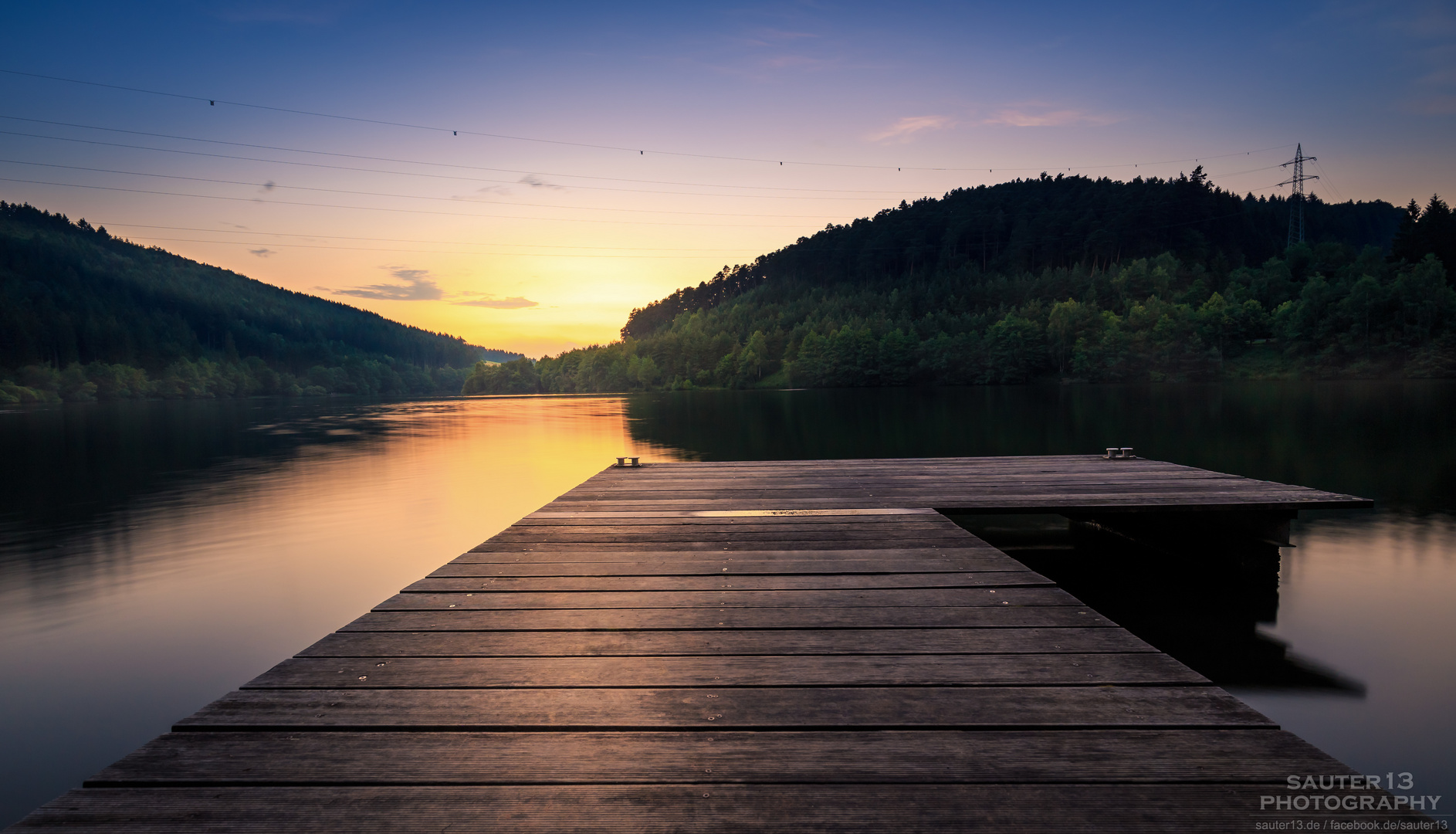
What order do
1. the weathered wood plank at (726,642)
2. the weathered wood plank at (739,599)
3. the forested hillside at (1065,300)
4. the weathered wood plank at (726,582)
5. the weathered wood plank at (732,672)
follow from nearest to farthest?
1. the weathered wood plank at (732,672)
2. the weathered wood plank at (726,642)
3. the weathered wood plank at (739,599)
4. the weathered wood plank at (726,582)
5. the forested hillside at (1065,300)

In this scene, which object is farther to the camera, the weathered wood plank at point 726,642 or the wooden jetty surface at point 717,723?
the weathered wood plank at point 726,642

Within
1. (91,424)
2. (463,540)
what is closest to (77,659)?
(463,540)

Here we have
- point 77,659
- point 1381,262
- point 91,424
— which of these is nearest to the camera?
point 77,659

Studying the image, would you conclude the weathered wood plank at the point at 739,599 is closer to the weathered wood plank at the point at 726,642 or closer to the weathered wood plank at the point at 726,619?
the weathered wood plank at the point at 726,619

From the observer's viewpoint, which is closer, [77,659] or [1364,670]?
[1364,670]

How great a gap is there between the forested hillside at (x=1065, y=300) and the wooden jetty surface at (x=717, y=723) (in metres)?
92.7

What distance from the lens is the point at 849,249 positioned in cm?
13962

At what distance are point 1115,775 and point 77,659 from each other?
8891 mm

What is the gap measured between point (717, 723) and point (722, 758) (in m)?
0.25

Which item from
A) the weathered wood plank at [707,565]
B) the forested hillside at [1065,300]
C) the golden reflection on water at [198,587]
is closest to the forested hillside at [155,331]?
the forested hillside at [1065,300]

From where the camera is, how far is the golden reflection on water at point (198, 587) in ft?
18.7

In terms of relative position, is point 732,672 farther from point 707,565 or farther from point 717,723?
point 707,565

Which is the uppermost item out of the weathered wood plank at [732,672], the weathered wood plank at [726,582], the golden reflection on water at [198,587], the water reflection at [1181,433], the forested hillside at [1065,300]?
the forested hillside at [1065,300]

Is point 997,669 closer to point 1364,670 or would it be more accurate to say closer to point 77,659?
point 1364,670
